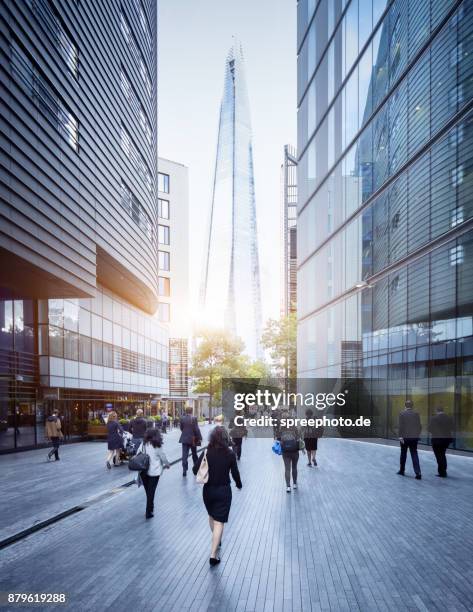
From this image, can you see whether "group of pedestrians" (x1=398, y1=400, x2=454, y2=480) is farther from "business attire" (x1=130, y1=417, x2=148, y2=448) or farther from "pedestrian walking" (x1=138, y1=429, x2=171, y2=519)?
"business attire" (x1=130, y1=417, x2=148, y2=448)

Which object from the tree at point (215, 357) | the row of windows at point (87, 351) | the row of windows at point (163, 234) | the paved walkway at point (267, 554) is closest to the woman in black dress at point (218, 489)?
the paved walkway at point (267, 554)

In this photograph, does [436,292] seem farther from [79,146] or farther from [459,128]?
[79,146]

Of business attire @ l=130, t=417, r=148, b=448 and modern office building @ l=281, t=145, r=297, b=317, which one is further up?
modern office building @ l=281, t=145, r=297, b=317

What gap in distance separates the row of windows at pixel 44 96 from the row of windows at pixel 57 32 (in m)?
1.72

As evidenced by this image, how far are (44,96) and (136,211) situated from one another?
39.9ft

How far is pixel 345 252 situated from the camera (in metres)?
29.7

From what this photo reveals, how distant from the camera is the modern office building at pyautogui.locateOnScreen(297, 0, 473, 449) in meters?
18.3

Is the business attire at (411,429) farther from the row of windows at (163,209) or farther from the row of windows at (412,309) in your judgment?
the row of windows at (163,209)

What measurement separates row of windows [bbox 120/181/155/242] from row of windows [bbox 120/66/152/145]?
4.95m

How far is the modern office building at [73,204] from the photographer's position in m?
15.7

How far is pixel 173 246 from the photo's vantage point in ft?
200

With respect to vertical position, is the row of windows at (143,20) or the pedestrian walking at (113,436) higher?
the row of windows at (143,20)

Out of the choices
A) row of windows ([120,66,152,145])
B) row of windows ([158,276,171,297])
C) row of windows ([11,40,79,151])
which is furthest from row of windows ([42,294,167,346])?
row of windows ([158,276,171,297])

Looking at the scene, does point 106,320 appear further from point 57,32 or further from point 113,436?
point 57,32
